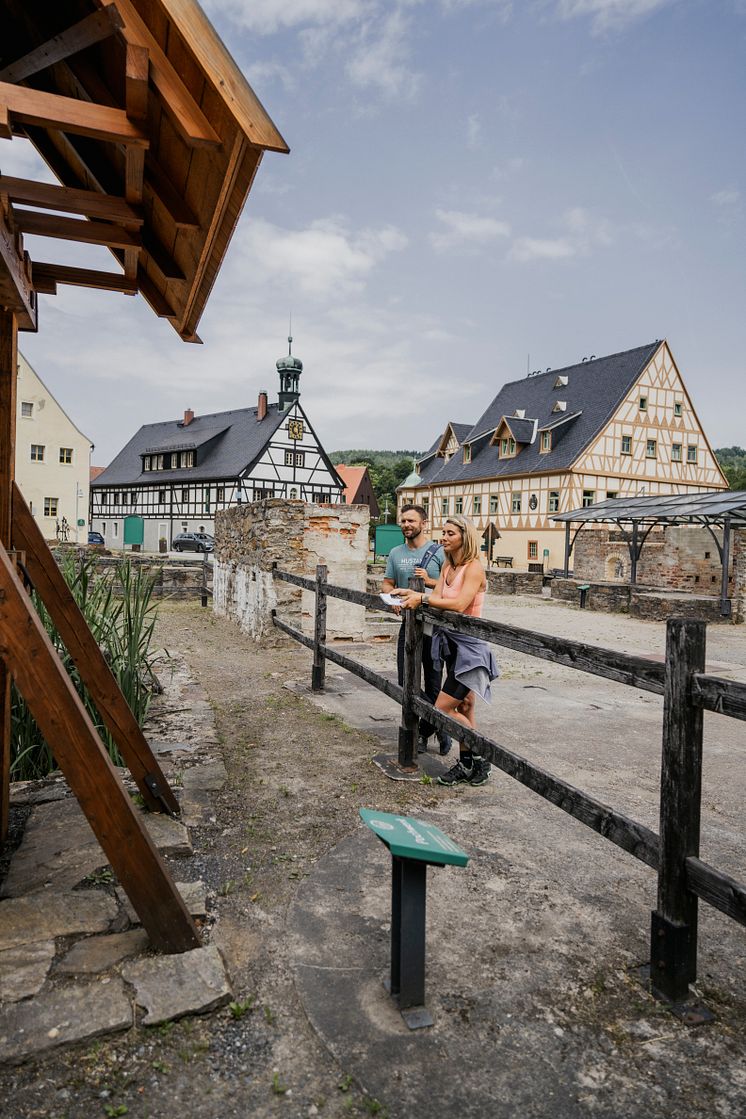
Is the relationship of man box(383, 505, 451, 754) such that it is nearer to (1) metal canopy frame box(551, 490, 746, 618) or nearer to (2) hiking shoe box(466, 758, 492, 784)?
(2) hiking shoe box(466, 758, 492, 784)

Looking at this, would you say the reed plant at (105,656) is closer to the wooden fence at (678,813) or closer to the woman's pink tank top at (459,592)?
the woman's pink tank top at (459,592)

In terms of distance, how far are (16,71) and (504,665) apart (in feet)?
24.3

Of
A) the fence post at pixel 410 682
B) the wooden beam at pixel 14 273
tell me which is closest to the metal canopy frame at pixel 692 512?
the fence post at pixel 410 682

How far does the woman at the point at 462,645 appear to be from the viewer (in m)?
3.85

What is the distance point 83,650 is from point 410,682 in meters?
1.82

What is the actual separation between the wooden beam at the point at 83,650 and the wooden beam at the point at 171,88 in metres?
1.59

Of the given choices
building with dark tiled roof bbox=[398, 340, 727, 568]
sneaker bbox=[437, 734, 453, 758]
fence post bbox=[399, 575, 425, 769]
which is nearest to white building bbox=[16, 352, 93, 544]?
building with dark tiled roof bbox=[398, 340, 727, 568]

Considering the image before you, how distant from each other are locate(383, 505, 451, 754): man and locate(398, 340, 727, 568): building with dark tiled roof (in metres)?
27.2

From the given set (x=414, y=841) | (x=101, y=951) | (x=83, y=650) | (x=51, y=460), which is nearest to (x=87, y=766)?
(x=101, y=951)

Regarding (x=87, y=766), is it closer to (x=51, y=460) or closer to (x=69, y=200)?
(x=69, y=200)

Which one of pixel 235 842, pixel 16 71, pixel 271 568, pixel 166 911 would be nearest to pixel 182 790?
pixel 235 842

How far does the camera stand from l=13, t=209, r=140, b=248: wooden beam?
2902mm

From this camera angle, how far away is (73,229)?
2.99m

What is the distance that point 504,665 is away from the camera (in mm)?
8641
